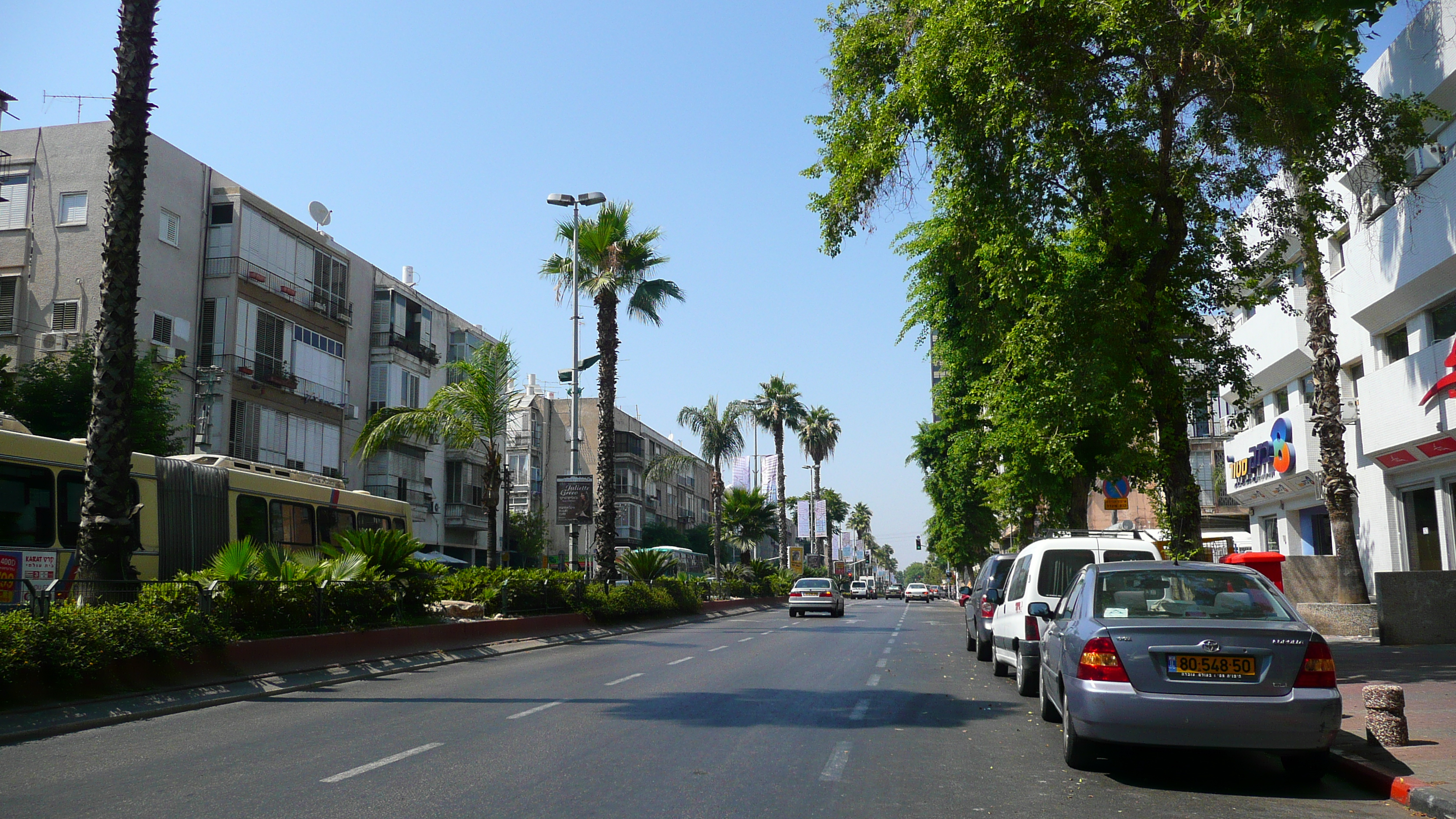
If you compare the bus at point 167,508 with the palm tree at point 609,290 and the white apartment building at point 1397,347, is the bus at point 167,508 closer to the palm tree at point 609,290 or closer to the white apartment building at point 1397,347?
the palm tree at point 609,290

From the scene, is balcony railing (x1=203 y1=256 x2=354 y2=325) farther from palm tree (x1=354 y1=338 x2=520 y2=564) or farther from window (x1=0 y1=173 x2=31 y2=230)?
palm tree (x1=354 y1=338 x2=520 y2=564)

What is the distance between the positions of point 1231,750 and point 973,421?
25.6 metres

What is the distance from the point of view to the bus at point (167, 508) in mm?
15492

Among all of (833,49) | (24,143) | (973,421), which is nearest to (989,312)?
(833,49)

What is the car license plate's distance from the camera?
713 centimetres

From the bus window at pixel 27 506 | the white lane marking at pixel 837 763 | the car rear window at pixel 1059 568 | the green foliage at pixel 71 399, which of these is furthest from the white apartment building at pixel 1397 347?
the green foliage at pixel 71 399

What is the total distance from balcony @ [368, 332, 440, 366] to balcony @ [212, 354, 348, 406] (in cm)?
367

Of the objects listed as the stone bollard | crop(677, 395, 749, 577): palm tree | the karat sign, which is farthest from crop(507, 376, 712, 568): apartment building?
the stone bollard

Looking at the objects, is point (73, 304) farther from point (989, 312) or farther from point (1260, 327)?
point (1260, 327)

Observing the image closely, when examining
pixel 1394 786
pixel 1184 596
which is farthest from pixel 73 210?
pixel 1394 786

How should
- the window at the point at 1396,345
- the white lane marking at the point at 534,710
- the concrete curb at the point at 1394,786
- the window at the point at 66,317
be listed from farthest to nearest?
the window at the point at 66,317
the window at the point at 1396,345
the white lane marking at the point at 534,710
the concrete curb at the point at 1394,786

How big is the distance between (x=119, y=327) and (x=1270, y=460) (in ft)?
93.3

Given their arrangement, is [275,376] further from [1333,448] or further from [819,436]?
Answer: [819,436]

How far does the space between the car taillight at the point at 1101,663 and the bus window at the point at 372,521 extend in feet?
66.6
